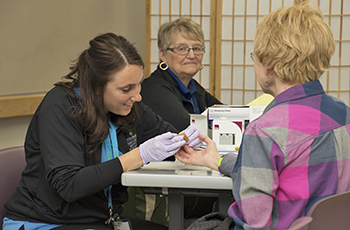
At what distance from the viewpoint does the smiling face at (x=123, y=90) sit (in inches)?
61.2

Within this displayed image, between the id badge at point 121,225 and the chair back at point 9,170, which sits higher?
the chair back at point 9,170

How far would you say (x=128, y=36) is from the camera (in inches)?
157

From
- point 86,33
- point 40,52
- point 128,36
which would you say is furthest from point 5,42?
point 128,36

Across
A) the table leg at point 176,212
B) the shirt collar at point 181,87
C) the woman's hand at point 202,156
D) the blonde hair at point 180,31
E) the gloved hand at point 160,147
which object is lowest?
the table leg at point 176,212

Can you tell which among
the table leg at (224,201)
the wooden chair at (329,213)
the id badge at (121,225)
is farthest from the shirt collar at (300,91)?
the id badge at (121,225)

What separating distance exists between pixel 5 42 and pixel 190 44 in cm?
113

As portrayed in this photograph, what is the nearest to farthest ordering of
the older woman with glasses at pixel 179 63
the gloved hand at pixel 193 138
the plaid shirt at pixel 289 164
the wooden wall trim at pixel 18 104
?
the plaid shirt at pixel 289 164, the gloved hand at pixel 193 138, the wooden wall trim at pixel 18 104, the older woman with glasses at pixel 179 63

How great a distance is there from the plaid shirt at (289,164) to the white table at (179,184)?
0.81 ft

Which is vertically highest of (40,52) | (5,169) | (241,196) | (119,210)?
(40,52)

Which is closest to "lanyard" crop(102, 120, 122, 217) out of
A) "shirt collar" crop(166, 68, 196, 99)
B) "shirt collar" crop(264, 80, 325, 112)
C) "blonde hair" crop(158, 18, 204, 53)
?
"shirt collar" crop(264, 80, 325, 112)

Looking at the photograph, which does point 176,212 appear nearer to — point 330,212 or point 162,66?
point 330,212

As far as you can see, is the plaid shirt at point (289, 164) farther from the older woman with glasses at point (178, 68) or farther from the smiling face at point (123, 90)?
the older woman with glasses at point (178, 68)

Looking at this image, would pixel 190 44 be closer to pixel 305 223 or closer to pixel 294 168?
pixel 294 168

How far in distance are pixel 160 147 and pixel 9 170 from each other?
631 mm
